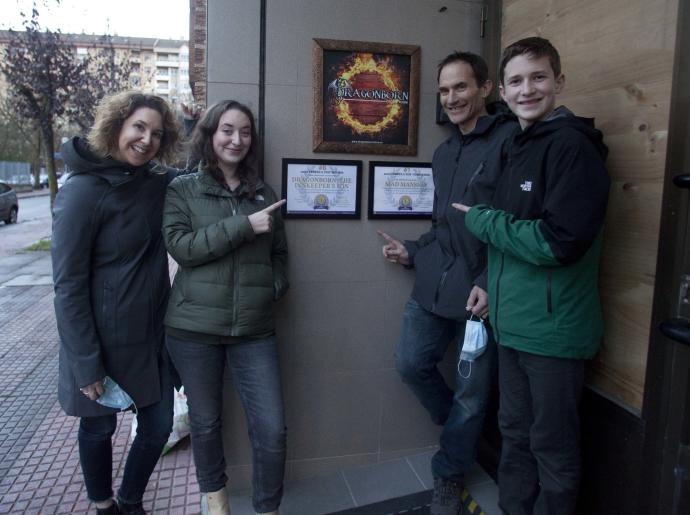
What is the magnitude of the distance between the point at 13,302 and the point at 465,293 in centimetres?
720

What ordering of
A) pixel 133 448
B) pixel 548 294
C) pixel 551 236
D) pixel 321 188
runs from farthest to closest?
pixel 321 188
pixel 133 448
pixel 548 294
pixel 551 236

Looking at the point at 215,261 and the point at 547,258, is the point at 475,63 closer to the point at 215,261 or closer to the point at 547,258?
the point at 547,258

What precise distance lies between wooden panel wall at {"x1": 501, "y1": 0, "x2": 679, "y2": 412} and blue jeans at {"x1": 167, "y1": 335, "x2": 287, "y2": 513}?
1383 mm

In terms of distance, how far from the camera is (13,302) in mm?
7508

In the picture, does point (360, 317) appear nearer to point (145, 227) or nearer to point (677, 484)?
point (145, 227)

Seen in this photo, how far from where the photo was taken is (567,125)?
1.86m

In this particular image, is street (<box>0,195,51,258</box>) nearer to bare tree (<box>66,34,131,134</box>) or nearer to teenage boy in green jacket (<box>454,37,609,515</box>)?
bare tree (<box>66,34,131,134</box>)

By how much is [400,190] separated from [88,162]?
1.55 metres

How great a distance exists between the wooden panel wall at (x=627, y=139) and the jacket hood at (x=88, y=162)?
78.0 inches

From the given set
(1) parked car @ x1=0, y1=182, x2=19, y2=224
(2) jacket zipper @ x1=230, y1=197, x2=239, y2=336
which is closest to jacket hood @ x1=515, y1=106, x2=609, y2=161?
(2) jacket zipper @ x1=230, y1=197, x2=239, y2=336

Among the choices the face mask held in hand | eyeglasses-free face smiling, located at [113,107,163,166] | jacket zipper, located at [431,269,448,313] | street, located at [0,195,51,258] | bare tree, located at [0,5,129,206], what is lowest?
street, located at [0,195,51,258]

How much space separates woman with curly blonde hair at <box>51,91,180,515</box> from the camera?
7.43ft

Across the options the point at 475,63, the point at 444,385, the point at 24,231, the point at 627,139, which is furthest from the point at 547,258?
the point at 24,231

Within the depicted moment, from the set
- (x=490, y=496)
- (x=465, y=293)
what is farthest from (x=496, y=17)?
(x=490, y=496)
